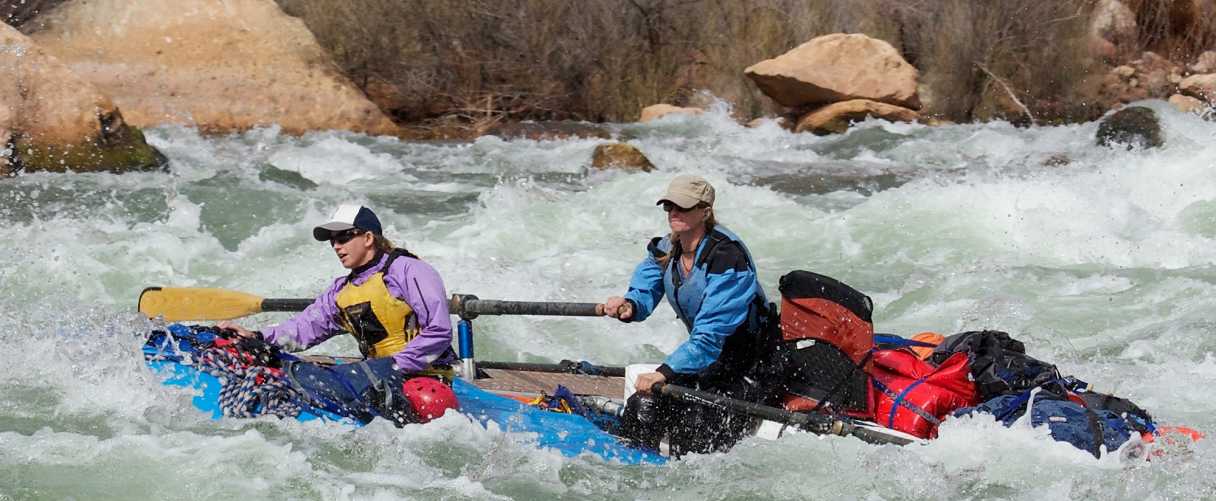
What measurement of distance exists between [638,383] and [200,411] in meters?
1.69

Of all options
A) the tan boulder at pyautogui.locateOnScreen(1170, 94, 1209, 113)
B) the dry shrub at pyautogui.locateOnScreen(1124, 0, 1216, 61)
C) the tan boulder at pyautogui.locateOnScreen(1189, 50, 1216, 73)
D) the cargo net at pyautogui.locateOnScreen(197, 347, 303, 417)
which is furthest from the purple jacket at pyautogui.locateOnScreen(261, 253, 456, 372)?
the dry shrub at pyautogui.locateOnScreen(1124, 0, 1216, 61)

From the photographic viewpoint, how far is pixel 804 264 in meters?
9.72

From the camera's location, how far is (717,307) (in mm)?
4625

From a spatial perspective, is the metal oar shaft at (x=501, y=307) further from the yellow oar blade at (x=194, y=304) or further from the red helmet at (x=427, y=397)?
the yellow oar blade at (x=194, y=304)

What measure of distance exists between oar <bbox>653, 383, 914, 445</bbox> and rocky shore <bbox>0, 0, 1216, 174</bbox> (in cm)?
991

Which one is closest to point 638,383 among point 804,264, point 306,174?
point 804,264

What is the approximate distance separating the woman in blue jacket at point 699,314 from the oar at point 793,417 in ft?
0.31

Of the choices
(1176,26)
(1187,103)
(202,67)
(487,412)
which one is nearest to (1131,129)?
(1187,103)

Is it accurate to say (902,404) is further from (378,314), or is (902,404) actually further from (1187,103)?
(1187,103)

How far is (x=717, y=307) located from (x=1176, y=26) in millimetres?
13234

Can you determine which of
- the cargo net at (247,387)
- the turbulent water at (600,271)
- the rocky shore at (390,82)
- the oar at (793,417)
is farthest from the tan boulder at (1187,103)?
the cargo net at (247,387)

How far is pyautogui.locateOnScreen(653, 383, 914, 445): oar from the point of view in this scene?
457 cm

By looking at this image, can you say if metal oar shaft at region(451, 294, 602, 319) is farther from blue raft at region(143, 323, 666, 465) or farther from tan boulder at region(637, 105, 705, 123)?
tan boulder at region(637, 105, 705, 123)

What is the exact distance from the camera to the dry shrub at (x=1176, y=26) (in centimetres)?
1573
